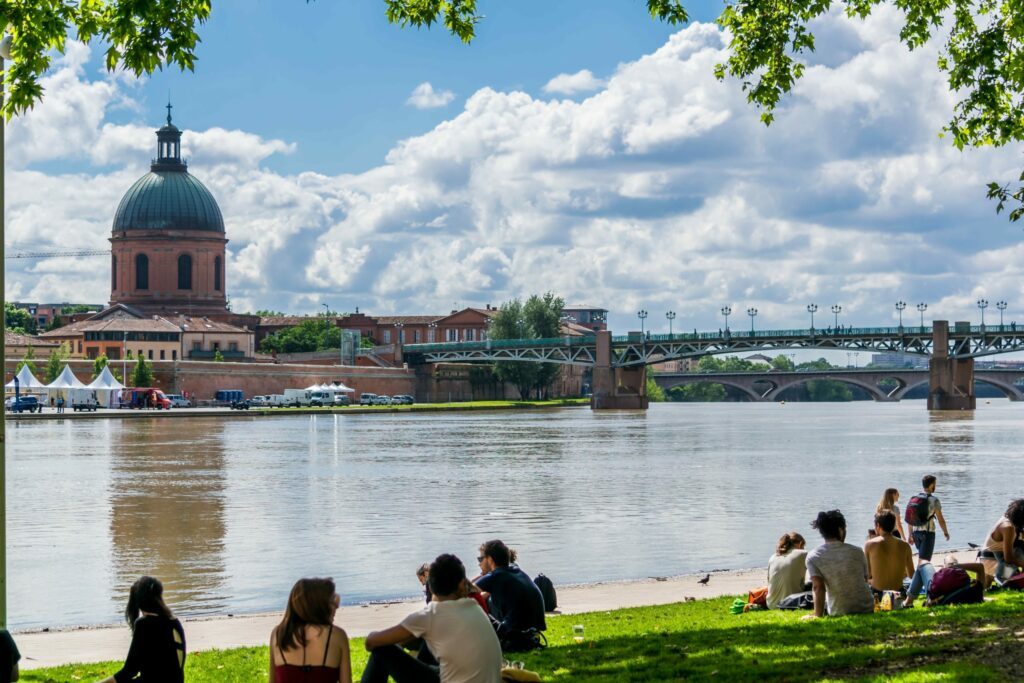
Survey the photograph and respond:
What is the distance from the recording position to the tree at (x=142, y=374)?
11381 cm

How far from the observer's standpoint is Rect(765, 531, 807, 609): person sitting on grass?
13789mm

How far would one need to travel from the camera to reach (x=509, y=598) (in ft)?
37.5

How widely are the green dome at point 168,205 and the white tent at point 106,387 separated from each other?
4755 centimetres

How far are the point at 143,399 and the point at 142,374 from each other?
10829 millimetres

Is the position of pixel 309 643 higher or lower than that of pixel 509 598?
higher

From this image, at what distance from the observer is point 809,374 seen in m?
165

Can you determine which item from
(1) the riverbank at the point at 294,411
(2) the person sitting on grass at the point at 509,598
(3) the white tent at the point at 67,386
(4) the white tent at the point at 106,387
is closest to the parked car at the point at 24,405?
(1) the riverbank at the point at 294,411

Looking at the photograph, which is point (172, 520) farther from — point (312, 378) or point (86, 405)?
point (312, 378)

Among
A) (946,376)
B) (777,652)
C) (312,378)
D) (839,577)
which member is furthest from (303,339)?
(777,652)

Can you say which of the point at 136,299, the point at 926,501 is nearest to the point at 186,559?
the point at 926,501

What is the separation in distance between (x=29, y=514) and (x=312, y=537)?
7.87 metres

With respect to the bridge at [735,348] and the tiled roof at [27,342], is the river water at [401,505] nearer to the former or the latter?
the bridge at [735,348]

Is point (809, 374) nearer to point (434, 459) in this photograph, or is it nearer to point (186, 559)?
point (434, 459)

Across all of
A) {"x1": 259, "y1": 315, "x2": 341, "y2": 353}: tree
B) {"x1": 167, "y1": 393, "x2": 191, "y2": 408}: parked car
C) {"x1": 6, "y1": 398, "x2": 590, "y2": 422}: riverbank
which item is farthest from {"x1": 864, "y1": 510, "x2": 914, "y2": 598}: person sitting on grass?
{"x1": 259, "y1": 315, "x2": 341, "y2": 353}: tree
